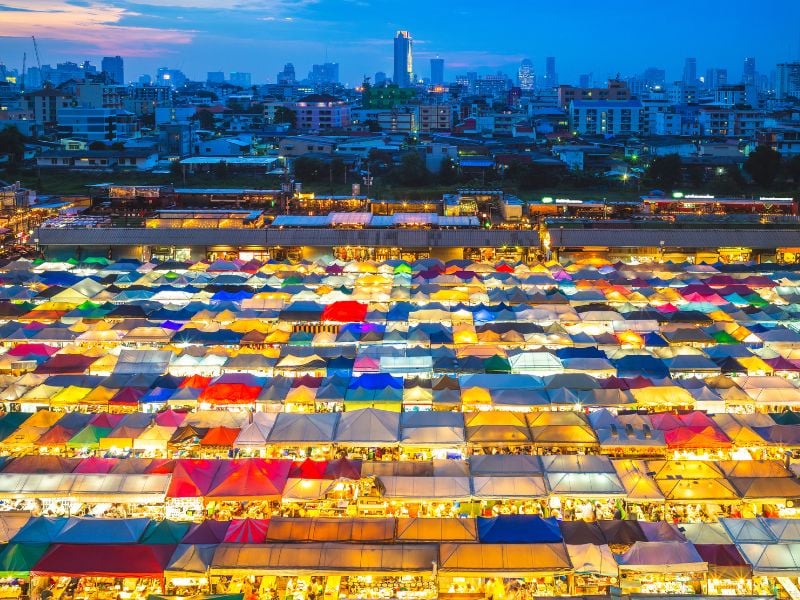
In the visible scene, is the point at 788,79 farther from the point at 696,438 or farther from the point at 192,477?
the point at 192,477

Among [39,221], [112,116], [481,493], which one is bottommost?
[481,493]

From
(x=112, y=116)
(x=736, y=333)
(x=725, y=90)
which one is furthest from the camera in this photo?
(x=725, y=90)

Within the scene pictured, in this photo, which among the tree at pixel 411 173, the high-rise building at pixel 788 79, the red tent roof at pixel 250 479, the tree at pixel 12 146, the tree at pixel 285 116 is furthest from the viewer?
the high-rise building at pixel 788 79

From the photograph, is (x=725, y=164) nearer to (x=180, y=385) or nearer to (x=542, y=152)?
(x=542, y=152)

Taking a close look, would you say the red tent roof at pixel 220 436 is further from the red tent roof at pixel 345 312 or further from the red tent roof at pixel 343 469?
the red tent roof at pixel 345 312

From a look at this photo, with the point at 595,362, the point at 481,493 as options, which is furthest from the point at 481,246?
the point at 481,493

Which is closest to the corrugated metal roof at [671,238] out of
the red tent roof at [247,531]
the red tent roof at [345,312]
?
the red tent roof at [345,312]

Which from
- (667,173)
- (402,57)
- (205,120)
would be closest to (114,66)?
(402,57)
